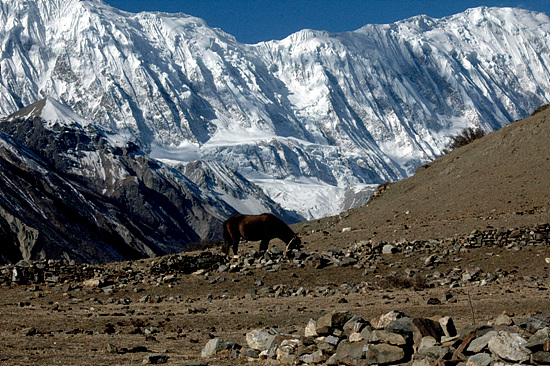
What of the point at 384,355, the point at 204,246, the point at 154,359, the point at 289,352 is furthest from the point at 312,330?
the point at 204,246

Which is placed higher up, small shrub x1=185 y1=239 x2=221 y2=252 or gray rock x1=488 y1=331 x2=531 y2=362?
gray rock x1=488 y1=331 x2=531 y2=362

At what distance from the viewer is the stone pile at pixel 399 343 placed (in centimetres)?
853

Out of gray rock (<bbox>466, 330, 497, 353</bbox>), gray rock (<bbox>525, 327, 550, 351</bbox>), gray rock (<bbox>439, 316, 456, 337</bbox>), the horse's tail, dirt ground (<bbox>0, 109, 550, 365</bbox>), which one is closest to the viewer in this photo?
gray rock (<bbox>525, 327, 550, 351</bbox>)

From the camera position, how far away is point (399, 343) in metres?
9.55

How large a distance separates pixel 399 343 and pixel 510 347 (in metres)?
1.60

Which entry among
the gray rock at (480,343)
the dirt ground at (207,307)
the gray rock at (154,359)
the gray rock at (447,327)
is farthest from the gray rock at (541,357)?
the gray rock at (154,359)

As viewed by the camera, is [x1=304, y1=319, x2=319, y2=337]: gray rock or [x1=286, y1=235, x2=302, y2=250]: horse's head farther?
[x1=286, y1=235, x2=302, y2=250]: horse's head

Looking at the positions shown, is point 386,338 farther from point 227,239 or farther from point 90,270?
point 227,239

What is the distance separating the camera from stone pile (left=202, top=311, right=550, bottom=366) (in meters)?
8.53

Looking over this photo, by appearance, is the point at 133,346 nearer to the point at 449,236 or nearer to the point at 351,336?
the point at 351,336

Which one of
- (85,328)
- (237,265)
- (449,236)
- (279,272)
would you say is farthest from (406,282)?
(85,328)

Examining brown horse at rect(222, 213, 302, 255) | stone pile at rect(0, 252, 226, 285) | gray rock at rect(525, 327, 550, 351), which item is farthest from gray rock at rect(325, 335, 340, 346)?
brown horse at rect(222, 213, 302, 255)

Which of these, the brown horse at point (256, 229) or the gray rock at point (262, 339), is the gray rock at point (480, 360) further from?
the brown horse at point (256, 229)

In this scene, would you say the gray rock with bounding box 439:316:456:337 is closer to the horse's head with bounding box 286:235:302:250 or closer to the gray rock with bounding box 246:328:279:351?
the gray rock with bounding box 246:328:279:351
